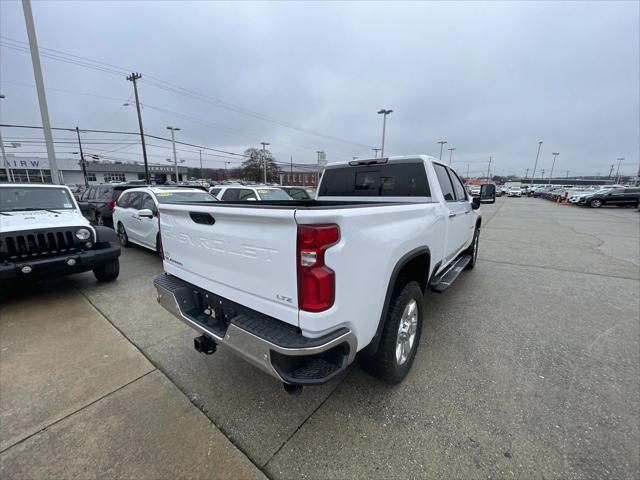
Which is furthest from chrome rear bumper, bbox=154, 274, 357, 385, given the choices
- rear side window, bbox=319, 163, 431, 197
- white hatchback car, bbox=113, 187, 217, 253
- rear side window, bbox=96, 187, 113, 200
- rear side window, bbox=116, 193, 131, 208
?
rear side window, bbox=96, 187, 113, 200

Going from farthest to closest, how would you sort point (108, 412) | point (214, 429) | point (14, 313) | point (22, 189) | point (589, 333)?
1. point (22, 189)
2. point (14, 313)
3. point (589, 333)
4. point (108, 412)
5. point (214, 429)

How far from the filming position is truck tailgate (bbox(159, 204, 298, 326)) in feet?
5.49

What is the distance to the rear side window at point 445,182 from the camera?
357 cm

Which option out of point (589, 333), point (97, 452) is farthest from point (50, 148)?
point (589, 333)

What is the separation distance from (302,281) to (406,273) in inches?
50.7

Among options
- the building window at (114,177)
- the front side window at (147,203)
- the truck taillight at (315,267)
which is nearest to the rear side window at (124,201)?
the front side window at (147,203)

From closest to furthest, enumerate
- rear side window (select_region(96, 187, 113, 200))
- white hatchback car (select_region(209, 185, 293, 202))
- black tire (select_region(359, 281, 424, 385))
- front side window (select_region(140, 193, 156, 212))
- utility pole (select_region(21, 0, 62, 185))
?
black tire (select_region(359, 281, 424, 385)) → front side window (select_region(140, 193, 156, 212)) → utility pole (select_region(21, 0, 62, 185)) → white hatchback car (select_region(209, 185, 293, 202)) → rear side window (select_region(96, 187, 113, 200))

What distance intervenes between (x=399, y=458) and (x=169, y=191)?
694cm

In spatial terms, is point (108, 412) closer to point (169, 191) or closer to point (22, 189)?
point (22, 189)

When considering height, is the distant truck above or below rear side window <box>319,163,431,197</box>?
below

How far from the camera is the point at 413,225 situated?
2.38m

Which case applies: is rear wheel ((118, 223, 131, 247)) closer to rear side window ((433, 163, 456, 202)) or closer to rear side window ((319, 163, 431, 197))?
rear side window ((319, 163, 431, 197))

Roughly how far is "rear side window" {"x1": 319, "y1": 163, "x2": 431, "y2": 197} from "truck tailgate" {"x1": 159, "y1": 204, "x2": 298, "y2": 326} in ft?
7.17

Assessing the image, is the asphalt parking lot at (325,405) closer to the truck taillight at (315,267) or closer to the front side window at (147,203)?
the truck taillight at (315,267)
